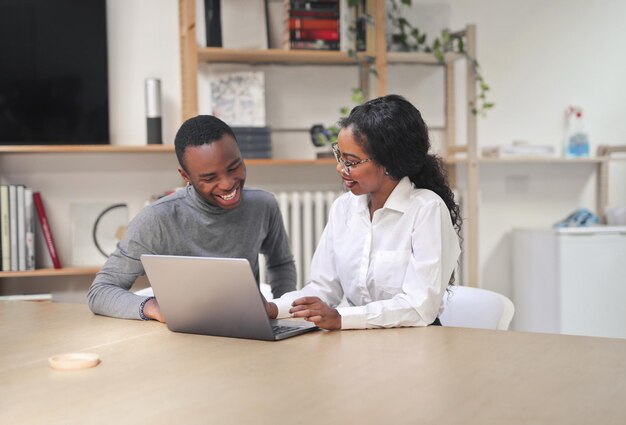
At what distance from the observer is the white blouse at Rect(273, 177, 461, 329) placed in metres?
1.64

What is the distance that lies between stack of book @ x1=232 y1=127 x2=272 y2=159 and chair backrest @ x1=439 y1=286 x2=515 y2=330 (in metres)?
1.74

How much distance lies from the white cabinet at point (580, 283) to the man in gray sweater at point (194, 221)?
2090 millimetres

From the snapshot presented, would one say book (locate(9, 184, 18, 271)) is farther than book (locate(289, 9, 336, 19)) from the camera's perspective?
No

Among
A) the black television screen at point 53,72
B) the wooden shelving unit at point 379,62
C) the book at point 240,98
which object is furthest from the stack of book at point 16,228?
the book at point 240,98

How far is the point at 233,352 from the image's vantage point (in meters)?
1.40

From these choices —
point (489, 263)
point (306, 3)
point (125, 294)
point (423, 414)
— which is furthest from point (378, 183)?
point (489, 263)

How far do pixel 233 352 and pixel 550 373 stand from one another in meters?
0.56

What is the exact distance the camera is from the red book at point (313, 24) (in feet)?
11.5

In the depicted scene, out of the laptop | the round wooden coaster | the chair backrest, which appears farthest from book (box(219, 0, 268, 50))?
the round wooden coaster

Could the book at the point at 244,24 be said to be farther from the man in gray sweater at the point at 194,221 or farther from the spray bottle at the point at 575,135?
the spray bottle at the point at 575,135

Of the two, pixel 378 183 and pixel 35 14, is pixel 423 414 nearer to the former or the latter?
pixel 378 183

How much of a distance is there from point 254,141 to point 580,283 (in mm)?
1759

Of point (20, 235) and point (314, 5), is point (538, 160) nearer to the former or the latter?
point (314, 5)

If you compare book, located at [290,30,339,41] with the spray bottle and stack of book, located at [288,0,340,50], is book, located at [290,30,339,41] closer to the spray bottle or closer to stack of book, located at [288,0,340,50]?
stack of book, located at [288,0,340,50]
